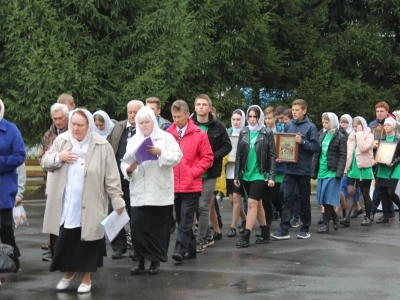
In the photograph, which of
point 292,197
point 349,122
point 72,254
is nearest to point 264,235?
point 292,197

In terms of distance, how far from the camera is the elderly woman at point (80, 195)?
948 cm

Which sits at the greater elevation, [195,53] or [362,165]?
[195,53]

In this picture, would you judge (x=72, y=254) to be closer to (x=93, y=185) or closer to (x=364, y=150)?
(x=93, y=185)

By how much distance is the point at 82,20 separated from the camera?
947 inches

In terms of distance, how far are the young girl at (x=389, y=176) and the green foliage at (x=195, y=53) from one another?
8.20 meters

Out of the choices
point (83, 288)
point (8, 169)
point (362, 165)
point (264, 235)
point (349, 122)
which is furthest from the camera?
point (349, 122)

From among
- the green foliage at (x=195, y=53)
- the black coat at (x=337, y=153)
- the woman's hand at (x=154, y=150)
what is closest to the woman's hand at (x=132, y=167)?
the woman's hand at (x=154, y=150)

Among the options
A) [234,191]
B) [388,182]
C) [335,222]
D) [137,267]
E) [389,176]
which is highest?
[389,176]

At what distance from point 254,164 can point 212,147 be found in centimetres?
73

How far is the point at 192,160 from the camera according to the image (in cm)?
1159

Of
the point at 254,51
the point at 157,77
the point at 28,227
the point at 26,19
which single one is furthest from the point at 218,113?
the point at 28,227

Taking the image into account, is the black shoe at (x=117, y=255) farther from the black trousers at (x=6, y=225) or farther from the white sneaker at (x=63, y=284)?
the white sneaker at (x=63, y=284)

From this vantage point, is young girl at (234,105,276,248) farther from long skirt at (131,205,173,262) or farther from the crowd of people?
long skirt at (131,205,173,262)

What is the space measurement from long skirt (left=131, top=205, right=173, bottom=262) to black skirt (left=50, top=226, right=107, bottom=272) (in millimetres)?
1072
